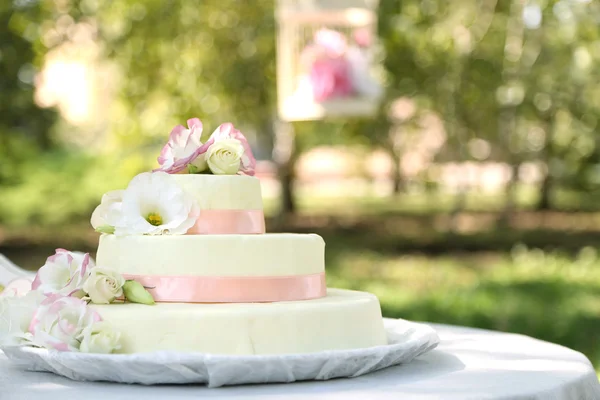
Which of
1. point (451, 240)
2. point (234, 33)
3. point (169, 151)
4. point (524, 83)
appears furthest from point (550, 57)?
point (169, 151)

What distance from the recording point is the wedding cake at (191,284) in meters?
2.98

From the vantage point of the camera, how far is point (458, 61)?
18.5 meters

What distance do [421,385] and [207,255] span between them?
0.79 meters

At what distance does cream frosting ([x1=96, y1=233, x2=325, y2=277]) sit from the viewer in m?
3.13

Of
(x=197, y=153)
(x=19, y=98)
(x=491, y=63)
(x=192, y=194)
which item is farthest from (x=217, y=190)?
(x=491, y=63)

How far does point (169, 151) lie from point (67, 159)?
52.2ft

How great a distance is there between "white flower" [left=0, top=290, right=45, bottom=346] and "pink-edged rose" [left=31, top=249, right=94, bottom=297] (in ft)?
0.14

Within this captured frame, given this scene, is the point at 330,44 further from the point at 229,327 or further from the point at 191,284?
the point at 229,327

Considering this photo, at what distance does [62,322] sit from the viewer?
2969mm

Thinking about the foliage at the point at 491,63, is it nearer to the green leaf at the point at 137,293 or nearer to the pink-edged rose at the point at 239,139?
the pink-edged rose at the point at 239,139

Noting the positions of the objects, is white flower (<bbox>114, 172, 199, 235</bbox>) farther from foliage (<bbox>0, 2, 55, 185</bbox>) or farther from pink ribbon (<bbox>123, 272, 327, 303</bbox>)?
foliage (<bbox>0, 2, 55, 185</bbox>)

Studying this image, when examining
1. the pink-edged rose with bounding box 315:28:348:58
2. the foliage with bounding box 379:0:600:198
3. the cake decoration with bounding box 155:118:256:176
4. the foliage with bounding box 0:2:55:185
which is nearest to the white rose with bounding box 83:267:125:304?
the cake decoration with bounding box 155:118:256:176

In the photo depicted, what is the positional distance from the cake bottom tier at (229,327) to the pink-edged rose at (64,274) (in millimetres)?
126

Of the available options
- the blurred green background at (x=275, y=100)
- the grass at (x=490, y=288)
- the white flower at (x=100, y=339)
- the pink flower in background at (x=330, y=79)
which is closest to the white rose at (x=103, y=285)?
the white flower at (x=100, y=339)
